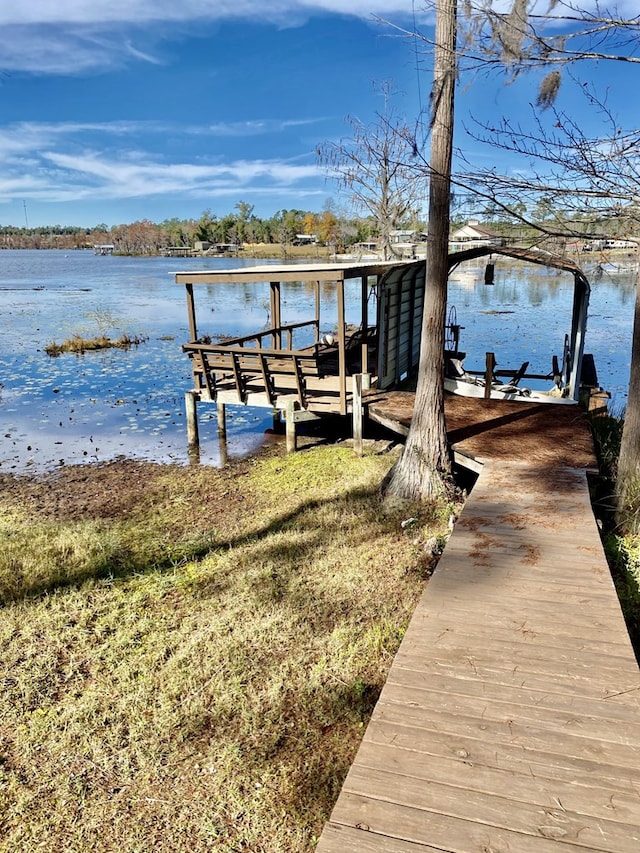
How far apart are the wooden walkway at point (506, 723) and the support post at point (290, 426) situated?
6.60 meters

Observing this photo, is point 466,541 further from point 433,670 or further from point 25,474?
point 25,474

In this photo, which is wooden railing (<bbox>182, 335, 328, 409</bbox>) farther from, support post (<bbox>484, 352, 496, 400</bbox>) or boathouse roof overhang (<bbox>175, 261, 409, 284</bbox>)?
support post (<bbox>484, 352, 496, 400</bbox>)

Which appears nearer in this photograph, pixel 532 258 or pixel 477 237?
pixel 532 258

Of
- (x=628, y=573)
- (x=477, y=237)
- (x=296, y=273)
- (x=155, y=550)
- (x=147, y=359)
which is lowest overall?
(x=155, y=550)

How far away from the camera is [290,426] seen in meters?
11.5

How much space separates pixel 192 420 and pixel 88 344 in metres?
14.7

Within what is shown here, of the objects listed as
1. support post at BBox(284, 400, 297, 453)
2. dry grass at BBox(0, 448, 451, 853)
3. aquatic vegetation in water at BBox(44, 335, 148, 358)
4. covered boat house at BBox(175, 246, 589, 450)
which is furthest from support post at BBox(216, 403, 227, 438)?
aquatic vegetation in water at BBox(44, 335, 148, 358)

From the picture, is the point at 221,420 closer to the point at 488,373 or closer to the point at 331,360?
the point at 331,360

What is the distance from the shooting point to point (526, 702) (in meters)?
3.30

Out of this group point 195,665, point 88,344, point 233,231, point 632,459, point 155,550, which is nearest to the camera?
point 195,665

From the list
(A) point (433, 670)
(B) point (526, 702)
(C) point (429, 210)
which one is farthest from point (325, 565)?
(C) point (429, 210)

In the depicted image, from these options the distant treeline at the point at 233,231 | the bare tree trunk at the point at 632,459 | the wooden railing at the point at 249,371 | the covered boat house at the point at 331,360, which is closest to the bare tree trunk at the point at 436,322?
the bare tree trunk at the point at 632,459

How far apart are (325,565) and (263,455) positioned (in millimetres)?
5788

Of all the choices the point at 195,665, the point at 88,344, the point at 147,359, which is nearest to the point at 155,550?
the point at 195,665
